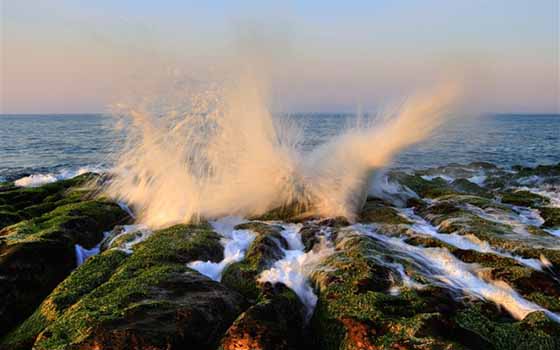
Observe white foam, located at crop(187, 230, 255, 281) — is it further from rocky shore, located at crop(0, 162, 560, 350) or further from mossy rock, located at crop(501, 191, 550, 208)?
mossy rock, located at crop(501, 191, 550, 208)

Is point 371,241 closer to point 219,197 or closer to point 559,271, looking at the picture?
point 559,271

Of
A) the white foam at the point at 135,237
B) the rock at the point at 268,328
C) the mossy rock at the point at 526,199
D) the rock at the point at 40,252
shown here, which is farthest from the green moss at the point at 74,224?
the mossy rock at the point at 526,199

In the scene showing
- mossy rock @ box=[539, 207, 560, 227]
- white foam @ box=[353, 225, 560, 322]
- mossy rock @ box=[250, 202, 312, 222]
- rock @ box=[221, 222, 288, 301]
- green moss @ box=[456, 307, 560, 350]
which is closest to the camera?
green moss @ box=[456, 307, 560, 350]

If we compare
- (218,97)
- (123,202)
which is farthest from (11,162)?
(218,97)

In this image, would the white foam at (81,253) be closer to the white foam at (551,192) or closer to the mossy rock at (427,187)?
the mossy rock at (427,187)

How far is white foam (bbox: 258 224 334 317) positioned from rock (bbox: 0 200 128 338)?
363cm

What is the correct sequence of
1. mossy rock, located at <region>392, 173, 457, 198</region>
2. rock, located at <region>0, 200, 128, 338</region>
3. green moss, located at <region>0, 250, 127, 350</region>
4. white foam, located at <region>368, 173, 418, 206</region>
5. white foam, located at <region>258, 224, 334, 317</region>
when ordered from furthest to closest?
1. mossy rock, located at <region>392, 173, 457, 198</region>
2. white foam, located at <region>368, 173, 418, 206</region>
3. white foam, located at <region>258, 224, 334, 317</region>
4. rock, located at <region>0, 200, 128, 338</region>
5. green moss, located at <region>0, 250, 127, 350</region>

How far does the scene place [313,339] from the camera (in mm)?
4918

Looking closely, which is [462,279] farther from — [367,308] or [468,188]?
[468,188]

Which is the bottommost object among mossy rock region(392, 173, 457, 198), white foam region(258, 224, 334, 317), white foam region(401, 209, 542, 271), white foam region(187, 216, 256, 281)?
mossy rock region(392, 173, 457, 198)

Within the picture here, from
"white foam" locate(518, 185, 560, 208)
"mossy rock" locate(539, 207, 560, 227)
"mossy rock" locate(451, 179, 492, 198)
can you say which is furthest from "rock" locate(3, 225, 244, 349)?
"mossy rock" locate(451, 179, 492, 198)

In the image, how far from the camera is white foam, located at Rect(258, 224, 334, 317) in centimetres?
591

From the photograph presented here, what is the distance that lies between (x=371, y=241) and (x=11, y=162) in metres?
28.6

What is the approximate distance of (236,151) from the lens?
11000 mm
